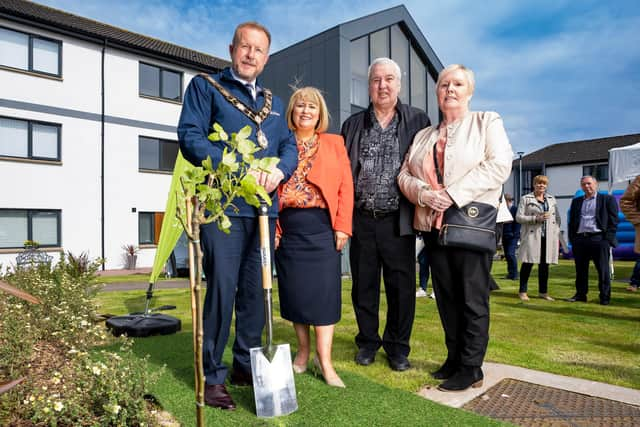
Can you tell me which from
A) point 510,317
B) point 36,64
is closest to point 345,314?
point 510,317

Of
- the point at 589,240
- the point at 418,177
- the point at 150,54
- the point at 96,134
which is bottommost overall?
the point at 589,240

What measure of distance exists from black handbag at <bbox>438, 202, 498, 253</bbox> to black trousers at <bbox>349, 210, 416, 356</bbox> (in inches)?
18.2

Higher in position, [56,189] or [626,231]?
[56,189]

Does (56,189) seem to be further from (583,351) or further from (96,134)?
(583,351)

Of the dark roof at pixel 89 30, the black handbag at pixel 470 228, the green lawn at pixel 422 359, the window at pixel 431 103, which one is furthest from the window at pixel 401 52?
the black handbag at pixel 470 228

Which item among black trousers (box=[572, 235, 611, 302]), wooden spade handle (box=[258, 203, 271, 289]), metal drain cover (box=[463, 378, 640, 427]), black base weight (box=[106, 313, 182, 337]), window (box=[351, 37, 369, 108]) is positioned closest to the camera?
wooden spade handle (box=[258, 203, 271, 289])

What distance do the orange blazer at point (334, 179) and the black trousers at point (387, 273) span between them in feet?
1.24

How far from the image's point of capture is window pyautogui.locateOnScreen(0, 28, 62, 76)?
44.5ft

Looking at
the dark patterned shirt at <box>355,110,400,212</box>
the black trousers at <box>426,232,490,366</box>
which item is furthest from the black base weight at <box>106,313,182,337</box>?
the black trousers at <box>426,232,490,366</box>

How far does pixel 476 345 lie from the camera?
9.34ft

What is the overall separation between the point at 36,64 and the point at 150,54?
3.75m

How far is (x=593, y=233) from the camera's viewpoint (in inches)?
271

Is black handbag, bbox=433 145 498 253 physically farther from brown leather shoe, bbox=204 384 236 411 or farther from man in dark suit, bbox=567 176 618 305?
man in dark suit, bbox=567 176 618 305

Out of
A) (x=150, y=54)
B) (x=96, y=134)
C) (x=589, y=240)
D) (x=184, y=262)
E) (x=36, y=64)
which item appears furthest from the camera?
(x=150, y=54)
